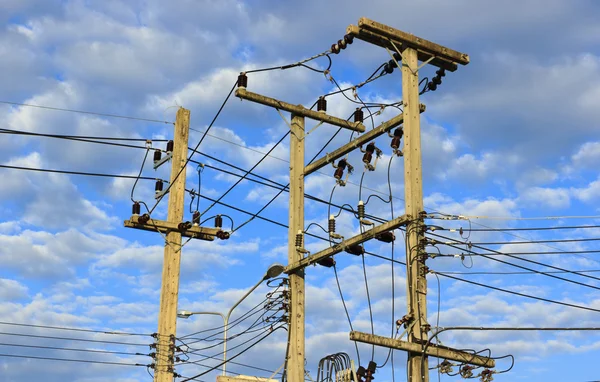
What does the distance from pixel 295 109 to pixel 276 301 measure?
453cm

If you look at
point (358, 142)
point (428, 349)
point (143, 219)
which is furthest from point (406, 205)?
point (143, 219)

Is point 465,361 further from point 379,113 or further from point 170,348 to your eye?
point 170,348

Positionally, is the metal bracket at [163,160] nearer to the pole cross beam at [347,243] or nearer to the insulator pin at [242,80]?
the insulator pin at [242,80]

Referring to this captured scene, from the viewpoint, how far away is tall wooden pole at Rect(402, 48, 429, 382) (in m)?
16.5

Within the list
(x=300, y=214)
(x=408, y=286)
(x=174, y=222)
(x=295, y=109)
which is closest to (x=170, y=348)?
(x=174, y=222)

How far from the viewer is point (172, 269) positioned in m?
23.6

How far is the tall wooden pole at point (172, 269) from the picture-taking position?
75.7ft

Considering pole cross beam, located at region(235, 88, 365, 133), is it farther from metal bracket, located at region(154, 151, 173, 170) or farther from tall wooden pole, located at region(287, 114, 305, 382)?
metal bracket, located at region(154, 151, 173, 170)

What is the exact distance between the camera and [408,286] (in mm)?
16797

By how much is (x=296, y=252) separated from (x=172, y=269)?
14.4 feet

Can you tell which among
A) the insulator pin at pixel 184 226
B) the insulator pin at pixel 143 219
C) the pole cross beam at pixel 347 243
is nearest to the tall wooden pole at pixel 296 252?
the pole cross beam at pixel 347 243

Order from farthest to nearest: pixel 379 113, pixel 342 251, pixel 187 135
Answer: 1. pixel 187 135
2. pixel 379 113
3. pixel 342 251

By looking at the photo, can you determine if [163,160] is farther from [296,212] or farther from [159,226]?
[296,212]

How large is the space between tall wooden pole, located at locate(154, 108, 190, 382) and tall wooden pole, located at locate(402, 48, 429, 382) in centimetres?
832
